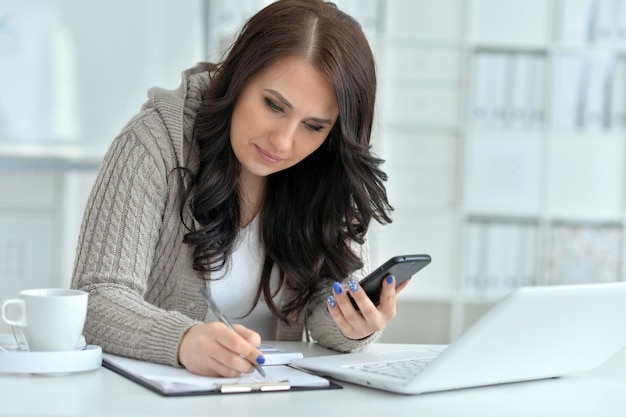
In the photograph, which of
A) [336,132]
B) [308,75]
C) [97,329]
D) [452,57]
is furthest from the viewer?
[452,57]

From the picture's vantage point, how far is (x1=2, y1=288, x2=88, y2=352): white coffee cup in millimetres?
1079

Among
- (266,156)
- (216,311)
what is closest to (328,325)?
(266,156)

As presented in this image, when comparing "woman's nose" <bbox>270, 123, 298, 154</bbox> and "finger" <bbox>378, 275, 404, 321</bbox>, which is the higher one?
"woman's nose" <bbox>270, 123, 298, 154</bbox>

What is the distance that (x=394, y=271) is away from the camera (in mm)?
1276

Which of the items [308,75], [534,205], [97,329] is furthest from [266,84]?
[534,205]

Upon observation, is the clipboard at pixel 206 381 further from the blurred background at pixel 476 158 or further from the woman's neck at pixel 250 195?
the blurred background at pixel 476 158

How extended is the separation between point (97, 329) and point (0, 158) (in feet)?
6.88

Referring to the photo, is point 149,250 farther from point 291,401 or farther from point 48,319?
point 291,401

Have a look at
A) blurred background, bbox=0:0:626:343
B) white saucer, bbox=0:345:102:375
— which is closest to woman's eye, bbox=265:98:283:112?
white saucer, bbox=0:345:102:375

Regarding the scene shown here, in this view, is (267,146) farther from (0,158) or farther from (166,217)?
(0,158)

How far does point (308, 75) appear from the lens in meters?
1.47

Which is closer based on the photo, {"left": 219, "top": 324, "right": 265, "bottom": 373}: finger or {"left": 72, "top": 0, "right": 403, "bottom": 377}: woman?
{"left": 219, "top": 324, "right": 265, "bottom": 373}: finger

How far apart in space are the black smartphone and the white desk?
0.22 metres

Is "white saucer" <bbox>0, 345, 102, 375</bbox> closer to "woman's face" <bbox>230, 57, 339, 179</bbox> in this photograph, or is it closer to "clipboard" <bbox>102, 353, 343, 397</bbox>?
"clipboard" <bbox>102, 353, 343, 397</bbox>
